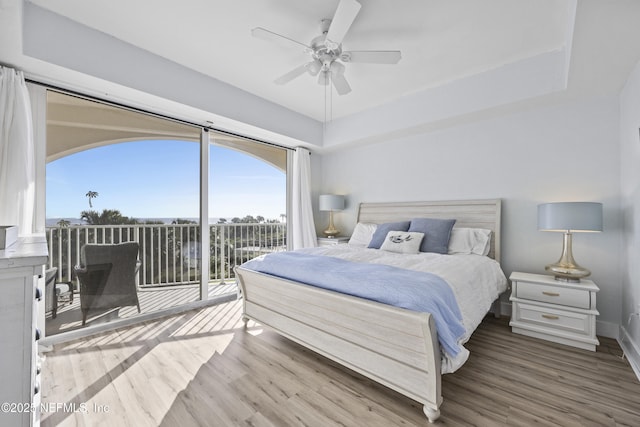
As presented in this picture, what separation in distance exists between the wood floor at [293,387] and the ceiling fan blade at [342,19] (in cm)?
253

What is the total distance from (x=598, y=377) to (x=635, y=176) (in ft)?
5.19

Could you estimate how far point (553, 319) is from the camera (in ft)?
8.13

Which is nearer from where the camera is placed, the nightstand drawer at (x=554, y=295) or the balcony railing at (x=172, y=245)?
the nightstand drawer at (x=554, y=295)

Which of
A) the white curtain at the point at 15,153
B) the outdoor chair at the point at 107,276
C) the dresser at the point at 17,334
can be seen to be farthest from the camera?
the outdoor chair at the point at 107,276

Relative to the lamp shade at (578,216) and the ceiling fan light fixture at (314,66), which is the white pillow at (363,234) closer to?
the lamp shade at (578,216)

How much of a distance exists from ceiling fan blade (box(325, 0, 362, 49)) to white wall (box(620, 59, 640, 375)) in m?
2.27

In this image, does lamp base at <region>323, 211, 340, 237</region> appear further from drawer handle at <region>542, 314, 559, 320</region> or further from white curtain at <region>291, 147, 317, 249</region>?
drawer handle at <region>542, 314, 559, 320</region>

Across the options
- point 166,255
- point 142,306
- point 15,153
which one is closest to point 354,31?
point 15,153

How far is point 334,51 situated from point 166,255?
9.73 feet

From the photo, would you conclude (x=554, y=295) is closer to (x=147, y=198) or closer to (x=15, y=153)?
(x=147, y=198)

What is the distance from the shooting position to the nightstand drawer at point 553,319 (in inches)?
93.0

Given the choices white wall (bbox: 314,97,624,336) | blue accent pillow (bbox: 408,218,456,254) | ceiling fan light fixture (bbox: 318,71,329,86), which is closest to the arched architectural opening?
ceiling fan light fixture (bbox: 318,71,329,86)

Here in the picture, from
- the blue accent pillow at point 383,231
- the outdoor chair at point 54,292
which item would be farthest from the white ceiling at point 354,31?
the outdoor chair at point 54,292

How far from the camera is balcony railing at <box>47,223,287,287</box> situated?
2654 millimetres
